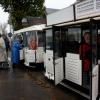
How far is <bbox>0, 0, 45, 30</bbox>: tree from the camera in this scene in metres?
34.5

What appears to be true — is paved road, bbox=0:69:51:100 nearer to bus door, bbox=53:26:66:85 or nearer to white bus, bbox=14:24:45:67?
bus door, bbox=53:26:66:85

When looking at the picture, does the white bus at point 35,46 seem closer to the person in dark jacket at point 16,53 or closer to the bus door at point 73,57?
the person in dark jacket at point 16,53

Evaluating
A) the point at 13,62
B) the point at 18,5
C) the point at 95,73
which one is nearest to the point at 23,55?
the point at 13,62

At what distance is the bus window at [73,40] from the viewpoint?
1067 centimetres

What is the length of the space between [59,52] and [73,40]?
3.20 feet

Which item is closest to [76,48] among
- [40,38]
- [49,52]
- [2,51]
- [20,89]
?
[20,89]

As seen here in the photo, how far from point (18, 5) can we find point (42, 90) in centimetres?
2401

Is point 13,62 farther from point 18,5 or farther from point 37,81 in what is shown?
point 18,5

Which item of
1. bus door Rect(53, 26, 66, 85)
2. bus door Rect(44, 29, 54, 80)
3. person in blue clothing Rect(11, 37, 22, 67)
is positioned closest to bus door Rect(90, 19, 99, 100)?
bus door Rect(53, 26, 66, 85)

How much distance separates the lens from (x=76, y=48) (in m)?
10.8

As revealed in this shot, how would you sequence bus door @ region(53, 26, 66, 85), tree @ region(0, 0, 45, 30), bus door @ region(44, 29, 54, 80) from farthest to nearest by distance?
tree @ region(0, 0, 45, 30) < bus door @ region(44, 29, 54, 80) < bus door @ region(53, 26, 66, 85)

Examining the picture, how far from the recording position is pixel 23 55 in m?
19.6

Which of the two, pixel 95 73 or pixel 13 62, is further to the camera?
pixel 13 62

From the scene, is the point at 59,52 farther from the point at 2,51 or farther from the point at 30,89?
the point at 2,51
